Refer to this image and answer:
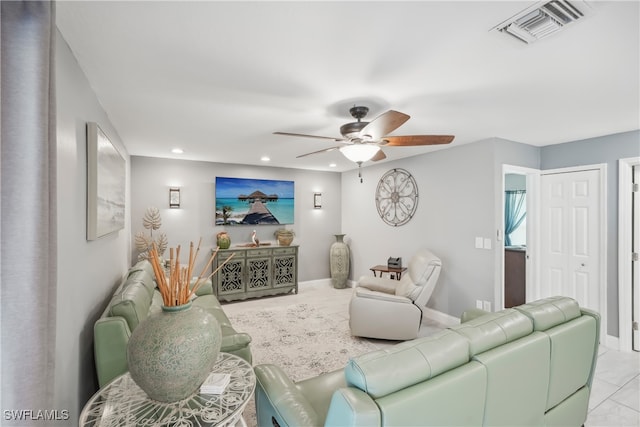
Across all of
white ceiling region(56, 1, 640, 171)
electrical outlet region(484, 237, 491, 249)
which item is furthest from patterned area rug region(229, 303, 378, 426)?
white ceiling region(56, 1, 640, 171)

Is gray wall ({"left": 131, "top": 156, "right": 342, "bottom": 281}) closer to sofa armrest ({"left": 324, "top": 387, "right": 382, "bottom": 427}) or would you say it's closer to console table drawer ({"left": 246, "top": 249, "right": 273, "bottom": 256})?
console table drawer ({"left": 246, "top": 249, "right": 273, "bottom": 256})

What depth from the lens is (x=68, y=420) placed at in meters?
1.50

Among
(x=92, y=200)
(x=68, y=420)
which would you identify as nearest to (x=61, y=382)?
(x=68, y=420)

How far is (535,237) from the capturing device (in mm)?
4004

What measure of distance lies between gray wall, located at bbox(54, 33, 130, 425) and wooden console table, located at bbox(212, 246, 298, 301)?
9.24 ft

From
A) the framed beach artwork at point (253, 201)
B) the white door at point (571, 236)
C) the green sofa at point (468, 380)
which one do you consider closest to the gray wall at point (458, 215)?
the white door at point (571, 236)

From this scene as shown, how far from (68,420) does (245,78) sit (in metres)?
2.10

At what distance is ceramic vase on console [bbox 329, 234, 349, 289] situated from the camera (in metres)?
5.93

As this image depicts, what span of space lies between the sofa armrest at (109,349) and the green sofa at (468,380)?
78 centimetres

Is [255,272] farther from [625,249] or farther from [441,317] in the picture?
[625,249]

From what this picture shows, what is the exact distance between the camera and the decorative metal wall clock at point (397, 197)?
466cm

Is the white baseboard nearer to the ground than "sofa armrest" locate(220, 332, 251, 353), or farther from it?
nearer to the ground

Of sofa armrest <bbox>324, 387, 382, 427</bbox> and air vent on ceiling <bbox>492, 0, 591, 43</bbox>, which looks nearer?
sofa armrest <bbox>324, 387, 382, 427</bbox>

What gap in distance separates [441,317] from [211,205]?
3955 mm
